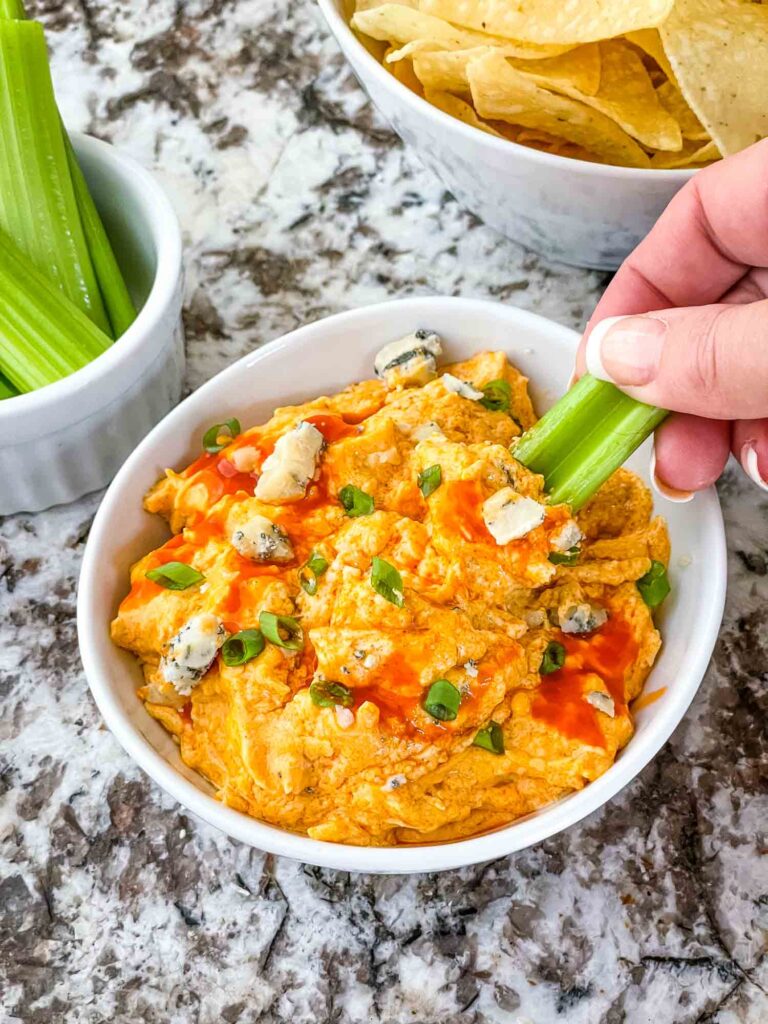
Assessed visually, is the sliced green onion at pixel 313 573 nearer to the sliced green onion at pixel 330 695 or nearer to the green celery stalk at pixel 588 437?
the sliced green onion at pixel 330 695

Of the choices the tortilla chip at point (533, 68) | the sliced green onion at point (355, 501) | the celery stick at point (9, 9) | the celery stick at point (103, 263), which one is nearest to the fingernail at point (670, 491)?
the sliced green onion at point (355, 501)

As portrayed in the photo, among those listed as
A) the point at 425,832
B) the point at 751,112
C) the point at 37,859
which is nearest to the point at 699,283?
the point at 751,112

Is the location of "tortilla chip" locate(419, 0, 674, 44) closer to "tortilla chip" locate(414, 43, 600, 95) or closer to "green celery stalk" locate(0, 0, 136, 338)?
"tortilla chip" locate(414, 43, 600, 95)

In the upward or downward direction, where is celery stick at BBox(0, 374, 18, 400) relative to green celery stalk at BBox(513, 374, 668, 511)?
downward

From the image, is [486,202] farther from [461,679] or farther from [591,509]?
[461,679]

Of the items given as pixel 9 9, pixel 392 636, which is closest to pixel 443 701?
pixel 392 636

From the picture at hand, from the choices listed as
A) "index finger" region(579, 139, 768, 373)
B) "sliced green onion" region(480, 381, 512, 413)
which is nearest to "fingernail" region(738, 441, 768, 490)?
"index finger" region(579, 139, 768, 373)
